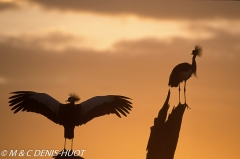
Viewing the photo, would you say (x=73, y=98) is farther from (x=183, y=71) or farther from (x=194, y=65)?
(x=194, y=65)

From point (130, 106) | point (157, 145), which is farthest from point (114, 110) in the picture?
point (157, 145)

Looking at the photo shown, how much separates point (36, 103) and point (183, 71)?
193 centimetres

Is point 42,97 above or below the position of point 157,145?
above

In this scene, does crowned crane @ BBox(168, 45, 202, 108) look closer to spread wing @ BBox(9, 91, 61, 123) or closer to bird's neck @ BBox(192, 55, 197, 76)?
bird's neck @ BBox(192, 55, 197, 76)

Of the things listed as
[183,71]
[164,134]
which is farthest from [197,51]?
[164,134]

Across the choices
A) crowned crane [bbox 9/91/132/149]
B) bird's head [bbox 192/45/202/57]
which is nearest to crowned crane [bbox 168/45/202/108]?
bird's head [bbox 192/45/202/57]

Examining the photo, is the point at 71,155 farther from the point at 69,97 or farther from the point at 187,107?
the point at 187,107

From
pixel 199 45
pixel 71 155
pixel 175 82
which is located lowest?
pixel 71 155

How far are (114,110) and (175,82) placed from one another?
3.05ft

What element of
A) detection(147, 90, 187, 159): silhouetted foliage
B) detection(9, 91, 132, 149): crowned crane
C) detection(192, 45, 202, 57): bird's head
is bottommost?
detection(147, 90, 187, 159): silhouetted foliage

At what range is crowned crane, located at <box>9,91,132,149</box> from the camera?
775 cm

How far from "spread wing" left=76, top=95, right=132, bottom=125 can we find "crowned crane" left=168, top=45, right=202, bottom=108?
0.67 meters

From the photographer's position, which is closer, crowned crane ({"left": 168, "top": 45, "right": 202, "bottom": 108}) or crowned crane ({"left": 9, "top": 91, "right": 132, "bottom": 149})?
crowned crane ({"left": 9, "top": 91, "right": 132, "bottom": 149})

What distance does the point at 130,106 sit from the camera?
809cm
